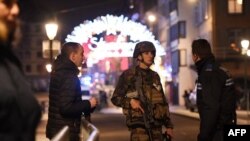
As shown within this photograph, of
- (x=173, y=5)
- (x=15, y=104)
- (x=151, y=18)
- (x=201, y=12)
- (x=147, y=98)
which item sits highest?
(x=173, y=5)

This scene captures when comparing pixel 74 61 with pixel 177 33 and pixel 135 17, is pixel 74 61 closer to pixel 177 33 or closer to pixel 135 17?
pixel 177 33

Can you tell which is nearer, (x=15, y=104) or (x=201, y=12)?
(x=15, y=104)

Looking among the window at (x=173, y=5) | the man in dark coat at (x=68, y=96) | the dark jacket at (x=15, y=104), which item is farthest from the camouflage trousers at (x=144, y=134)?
the window at (x=173, y=5)

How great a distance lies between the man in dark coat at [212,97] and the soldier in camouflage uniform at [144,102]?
0.66 metres

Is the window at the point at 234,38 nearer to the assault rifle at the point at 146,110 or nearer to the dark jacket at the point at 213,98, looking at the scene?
the assault rifle at the point at 146,110

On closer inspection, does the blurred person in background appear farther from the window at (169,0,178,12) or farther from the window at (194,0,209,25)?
the window at (169,0,178,12)

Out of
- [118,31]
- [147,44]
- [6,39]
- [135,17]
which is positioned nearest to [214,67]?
[147,44]

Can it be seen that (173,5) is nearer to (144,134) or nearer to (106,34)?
(106,34)

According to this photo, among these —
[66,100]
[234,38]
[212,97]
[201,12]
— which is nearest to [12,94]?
[66,100]

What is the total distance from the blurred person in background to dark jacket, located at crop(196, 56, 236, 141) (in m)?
4.07

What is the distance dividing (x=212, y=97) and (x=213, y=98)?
0.6 inches

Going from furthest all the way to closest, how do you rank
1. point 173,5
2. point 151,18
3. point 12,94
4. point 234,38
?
1. point 151,18
2. point 173,5
3. point 234,38
4. point 12,94

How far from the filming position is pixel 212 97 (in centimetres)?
721

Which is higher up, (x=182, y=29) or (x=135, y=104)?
(x=182, y=29)
